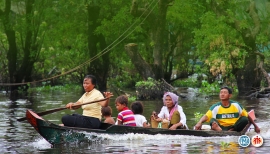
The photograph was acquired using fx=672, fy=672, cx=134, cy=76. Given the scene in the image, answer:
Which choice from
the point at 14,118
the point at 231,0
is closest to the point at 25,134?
the point at 14,118

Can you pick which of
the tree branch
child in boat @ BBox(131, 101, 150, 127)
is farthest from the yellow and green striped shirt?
the tree branch

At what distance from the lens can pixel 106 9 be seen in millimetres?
41062

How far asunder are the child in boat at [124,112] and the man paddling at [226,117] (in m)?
1.58

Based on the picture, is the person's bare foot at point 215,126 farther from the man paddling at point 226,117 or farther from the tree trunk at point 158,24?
the tree trunk at point 158,24

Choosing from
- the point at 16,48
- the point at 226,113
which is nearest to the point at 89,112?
the point at 226,113

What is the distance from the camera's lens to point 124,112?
15320 millimetres

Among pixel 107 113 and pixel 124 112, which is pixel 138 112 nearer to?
pixel 124 112

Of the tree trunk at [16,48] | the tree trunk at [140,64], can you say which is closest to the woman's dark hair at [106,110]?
the tree trunk at [140,64]

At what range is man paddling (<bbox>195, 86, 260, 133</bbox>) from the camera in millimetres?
15344

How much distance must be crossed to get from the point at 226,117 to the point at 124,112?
2.38 metres

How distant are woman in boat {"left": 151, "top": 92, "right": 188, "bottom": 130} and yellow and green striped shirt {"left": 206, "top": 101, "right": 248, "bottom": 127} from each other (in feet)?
2.04

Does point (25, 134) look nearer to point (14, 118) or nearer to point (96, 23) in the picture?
point (14, 118)

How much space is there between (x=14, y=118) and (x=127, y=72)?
95.0 feet

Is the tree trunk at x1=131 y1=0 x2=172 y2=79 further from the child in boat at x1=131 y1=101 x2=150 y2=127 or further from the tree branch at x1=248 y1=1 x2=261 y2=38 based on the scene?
the child in boat at x1=131 y1=101 x2=150 y2=127
